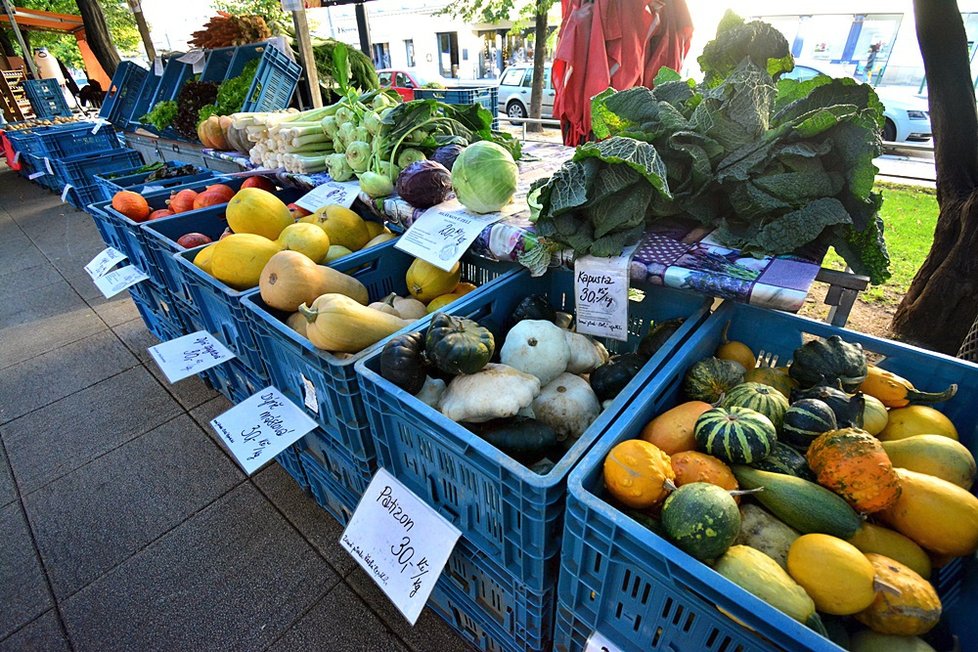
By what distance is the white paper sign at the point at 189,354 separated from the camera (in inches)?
82.4

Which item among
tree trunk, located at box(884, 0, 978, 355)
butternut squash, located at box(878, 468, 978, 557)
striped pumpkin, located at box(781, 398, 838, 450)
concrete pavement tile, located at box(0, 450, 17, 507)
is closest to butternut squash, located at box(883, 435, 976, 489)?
butternut squash, located at box(878, 468, 978, 557)

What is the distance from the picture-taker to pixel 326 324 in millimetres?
1491

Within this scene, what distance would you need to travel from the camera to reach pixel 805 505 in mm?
1045

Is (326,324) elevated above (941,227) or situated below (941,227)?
above

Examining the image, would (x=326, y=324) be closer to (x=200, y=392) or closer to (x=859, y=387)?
(x=859, y=387)

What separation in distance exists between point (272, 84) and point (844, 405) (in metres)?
5.09

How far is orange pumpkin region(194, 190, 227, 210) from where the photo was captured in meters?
3.04

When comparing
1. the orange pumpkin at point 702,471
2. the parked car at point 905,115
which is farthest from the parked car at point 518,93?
the orange pumpkin at point 702,471

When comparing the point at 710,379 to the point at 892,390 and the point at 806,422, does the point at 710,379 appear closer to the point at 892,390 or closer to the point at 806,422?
the point at 806,422

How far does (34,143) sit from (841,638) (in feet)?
38.6

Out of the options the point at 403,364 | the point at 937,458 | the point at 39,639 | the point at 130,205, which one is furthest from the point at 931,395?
the point at 130,205

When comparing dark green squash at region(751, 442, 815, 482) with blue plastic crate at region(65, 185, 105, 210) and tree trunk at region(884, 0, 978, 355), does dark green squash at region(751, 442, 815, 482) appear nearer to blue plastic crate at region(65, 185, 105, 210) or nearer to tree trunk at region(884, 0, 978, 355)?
tree trunk at region(884, 0, 978, 355)

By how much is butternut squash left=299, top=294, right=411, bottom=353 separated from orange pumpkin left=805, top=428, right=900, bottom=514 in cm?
134

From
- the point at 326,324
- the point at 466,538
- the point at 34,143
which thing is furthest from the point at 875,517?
the point at 34,143
